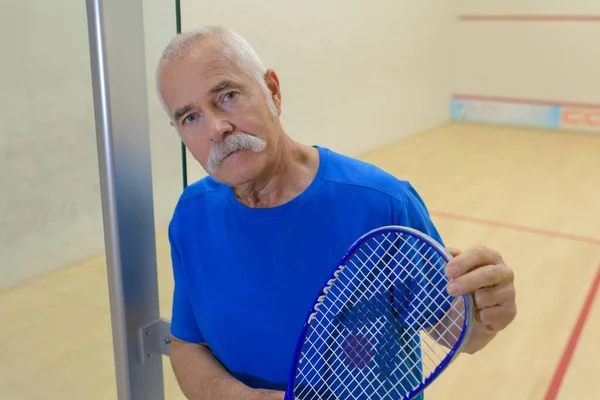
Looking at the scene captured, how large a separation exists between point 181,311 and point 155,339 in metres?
0.11

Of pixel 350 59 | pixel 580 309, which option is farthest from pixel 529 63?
pixel 580 309

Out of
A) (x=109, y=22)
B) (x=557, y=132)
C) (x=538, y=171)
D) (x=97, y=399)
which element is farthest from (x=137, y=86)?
(x=557, y=132)

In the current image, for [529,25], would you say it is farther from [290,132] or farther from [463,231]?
[463,231]

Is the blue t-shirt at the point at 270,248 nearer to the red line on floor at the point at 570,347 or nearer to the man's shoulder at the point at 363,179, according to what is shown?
the man's shoulder at the point at 363,179

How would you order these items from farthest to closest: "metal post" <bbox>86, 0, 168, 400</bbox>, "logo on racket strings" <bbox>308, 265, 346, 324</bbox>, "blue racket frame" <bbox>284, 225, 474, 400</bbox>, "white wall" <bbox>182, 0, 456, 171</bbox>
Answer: "white wall" <bbox>182, 0, 456, 171</bbox> < "metal post" <bbox>86, 0, 168, 400</bbox> < "logo on racket strings" <bbox>308, 265, 346, 324</bbox> < "blue racket frame" <bbox>284, 225, 474, 400</bbox>

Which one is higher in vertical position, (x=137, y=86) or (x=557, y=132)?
(x=137, y=86)

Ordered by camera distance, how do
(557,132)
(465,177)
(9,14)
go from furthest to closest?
(557,132), (465,177), (9,14)

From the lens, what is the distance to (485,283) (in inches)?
27.5

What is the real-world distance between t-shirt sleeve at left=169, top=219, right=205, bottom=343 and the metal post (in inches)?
1.7

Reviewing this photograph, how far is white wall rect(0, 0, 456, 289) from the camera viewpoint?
1.96m

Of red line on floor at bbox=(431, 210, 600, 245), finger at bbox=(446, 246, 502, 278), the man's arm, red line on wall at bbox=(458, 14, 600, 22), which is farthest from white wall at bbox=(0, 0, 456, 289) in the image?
red line on wall at bbox=(458, 14, 600, 22)

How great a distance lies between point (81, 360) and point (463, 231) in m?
2.43

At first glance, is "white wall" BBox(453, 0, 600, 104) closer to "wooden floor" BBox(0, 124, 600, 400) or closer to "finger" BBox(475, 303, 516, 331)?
"wooden floor" BBox(0, 124, 600, 400)

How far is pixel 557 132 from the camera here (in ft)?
23.6
